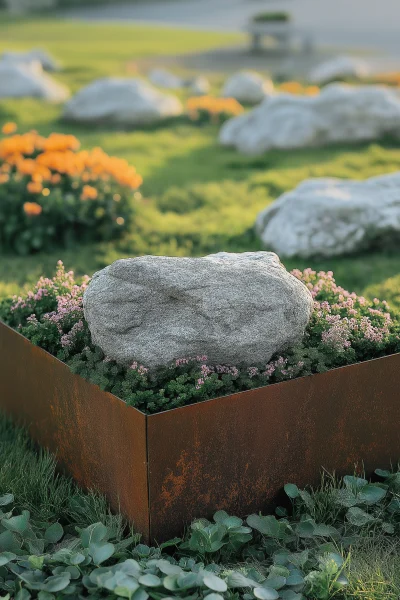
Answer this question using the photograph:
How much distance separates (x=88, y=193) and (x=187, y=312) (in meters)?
3.75

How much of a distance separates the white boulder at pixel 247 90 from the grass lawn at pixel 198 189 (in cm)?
287

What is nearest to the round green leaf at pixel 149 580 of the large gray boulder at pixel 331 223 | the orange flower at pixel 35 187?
the large gray boulder at pixel 331 223

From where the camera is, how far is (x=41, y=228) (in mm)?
6867

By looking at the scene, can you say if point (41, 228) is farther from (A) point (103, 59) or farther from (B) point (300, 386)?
(A) point (103, 59)

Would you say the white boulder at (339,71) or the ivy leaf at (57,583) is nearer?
the ivy leaf at (57,583)

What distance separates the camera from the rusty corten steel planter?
3.17m

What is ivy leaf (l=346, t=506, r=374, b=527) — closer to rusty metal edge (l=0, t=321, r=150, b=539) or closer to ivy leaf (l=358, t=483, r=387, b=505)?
ivy leaf (l=358, t=483, r=387, b=505)

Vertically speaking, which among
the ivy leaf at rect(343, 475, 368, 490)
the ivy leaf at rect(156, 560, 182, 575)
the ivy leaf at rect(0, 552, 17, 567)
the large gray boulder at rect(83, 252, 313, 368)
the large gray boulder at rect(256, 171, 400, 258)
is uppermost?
the large gray boulder at rect(83, 252, 313, 368)

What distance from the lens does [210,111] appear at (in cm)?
1259

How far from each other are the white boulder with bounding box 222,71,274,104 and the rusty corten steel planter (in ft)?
38.4

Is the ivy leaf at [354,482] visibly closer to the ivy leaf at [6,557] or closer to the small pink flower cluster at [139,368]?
the small pink flower cluster at [139,368]

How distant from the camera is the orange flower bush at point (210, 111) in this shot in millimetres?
12523

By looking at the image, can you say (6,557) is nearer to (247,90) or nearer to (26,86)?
(247,90)

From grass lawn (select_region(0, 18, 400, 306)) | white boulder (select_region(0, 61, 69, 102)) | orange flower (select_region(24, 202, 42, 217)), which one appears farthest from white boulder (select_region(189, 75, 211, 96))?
orange flower (select_region(24, 202, 42, 217))
